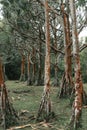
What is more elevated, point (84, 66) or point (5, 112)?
point (84, 66)

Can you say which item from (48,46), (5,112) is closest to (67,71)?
(48,46)

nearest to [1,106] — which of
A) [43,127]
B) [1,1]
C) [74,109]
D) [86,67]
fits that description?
[43,127]

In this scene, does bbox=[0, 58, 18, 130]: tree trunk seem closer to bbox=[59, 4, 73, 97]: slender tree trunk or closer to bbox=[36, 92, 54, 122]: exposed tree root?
bbox=[36, 92, 54, 122]: exposed tree root

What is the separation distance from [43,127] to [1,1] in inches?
356

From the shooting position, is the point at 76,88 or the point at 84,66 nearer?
the point at 76,88

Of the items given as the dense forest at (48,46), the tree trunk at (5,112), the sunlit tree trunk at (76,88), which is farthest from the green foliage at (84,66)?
the sunlit tree trunk at (76,88)

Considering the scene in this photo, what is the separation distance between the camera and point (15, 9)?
17516 millimetres

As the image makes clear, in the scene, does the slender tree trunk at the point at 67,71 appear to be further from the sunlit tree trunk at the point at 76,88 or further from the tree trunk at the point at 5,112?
the sunlit tree trunk at the point at 76,88

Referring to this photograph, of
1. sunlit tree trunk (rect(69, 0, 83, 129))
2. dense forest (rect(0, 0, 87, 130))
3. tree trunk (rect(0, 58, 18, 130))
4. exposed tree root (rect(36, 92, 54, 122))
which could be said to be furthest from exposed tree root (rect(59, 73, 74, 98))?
sunlit tree trunk (rect(69, 0, 83, 129))

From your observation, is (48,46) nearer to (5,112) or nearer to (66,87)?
(5,112)

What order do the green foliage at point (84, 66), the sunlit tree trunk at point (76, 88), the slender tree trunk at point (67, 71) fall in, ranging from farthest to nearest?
the green foliage at point (84, 66), the slender tree trunk at point (67, 71), the sunlit tree trunk at point (76, 88)

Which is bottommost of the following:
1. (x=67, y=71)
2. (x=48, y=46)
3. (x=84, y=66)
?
(x=67, y=71)

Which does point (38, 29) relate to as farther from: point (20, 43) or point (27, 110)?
point (27, 110)

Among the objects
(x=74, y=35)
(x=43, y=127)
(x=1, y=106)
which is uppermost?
(x=74, y=35)
